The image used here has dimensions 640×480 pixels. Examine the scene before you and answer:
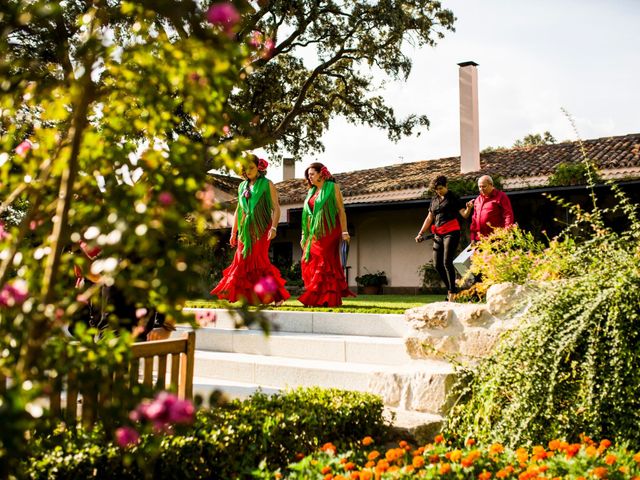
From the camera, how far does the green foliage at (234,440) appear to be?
10.4ft

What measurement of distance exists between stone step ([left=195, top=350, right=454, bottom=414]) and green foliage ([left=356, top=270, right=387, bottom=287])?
12957mm

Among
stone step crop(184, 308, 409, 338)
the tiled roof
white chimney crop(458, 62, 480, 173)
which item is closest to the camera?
stone step crop(184, 308, 409, 338)

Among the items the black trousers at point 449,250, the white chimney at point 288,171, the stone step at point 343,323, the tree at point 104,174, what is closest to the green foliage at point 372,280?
the white chimney at point 288,171

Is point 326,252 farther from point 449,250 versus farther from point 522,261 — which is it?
point 522,261

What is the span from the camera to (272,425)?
13.0 ft

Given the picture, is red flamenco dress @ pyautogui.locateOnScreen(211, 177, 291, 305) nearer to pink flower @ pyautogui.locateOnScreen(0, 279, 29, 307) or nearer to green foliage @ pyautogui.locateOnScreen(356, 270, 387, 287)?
pink flower @ pyautogui.locateOnScreen(0, 279, 29, 307)

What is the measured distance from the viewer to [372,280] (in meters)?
20.5

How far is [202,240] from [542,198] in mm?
16363

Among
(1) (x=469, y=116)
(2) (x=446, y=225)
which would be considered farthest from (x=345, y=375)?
(1) (x=469, y=116)

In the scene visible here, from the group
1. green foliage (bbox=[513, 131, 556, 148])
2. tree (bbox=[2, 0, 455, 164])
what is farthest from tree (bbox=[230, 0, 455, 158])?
green foliage (bbox=[513, 131, 556, 148])

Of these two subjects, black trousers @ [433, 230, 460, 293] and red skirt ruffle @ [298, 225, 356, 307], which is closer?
red skirt ruffle @ [298, 225, 356, 307]

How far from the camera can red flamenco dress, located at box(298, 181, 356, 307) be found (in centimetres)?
928

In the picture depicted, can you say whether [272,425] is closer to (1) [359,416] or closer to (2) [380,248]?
(1) [359,416]

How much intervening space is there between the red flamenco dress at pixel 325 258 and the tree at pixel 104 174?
6.75 meters
